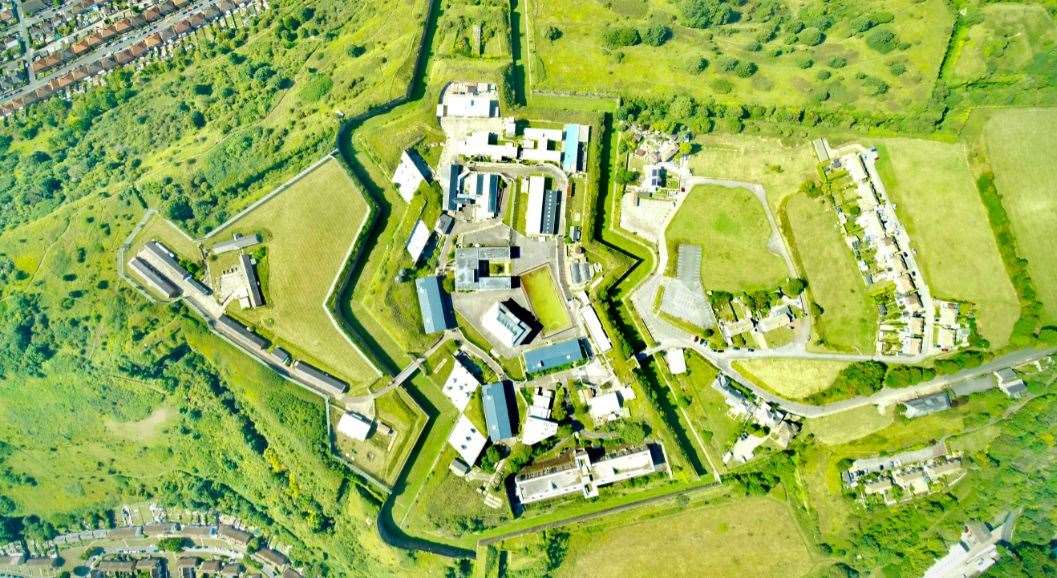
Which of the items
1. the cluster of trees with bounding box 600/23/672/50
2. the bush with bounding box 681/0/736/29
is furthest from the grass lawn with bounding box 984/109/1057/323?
the cluster of trees with bounding box 600/23/672/50

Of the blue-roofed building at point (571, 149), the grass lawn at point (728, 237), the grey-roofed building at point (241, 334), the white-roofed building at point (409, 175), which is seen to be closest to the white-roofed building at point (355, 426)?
the grey-roofed building at point (241, 334)

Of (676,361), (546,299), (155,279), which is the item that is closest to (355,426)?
(546,299)

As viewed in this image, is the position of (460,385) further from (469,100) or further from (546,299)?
(469,100)

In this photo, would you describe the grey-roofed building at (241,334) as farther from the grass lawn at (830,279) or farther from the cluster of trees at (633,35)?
the grass lawn at (830,279)

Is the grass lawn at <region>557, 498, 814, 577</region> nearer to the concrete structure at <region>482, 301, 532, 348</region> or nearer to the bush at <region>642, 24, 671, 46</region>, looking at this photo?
the concrete structure at <region>482, 301, 532, 348</region>

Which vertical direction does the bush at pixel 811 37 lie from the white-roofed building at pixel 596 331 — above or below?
above

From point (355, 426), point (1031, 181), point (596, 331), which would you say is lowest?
point (355, 426)

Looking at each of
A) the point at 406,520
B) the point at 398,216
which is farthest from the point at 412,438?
the point at 398,216

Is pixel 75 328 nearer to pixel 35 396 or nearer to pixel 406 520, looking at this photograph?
pixel 35 396
